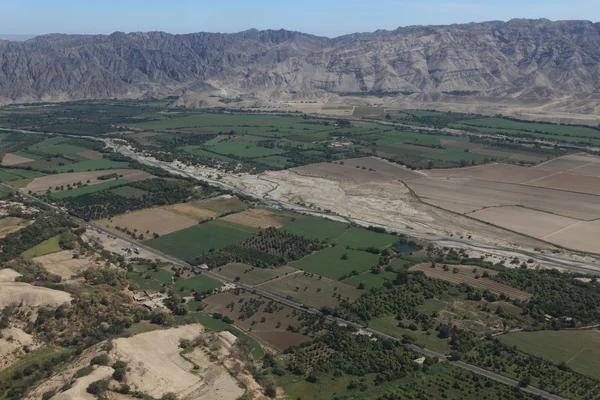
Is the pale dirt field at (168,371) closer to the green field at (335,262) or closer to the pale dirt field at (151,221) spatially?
the green field at (335,262)

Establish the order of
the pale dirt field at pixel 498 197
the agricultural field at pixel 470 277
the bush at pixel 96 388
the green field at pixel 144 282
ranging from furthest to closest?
the pale dirt field at pixel 498 197 < the green field at pixel 144 282 < the agricultural field at pixel 470 277 < the bush at pixel 96 388

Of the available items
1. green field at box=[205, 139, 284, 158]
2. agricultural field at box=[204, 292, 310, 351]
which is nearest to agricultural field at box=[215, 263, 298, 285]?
agricultural field at box=[204, 292, 310, 351]

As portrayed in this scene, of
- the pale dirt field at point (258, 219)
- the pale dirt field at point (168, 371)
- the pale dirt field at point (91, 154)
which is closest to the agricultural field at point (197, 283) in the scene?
the pale dirt field at point (168, 371)

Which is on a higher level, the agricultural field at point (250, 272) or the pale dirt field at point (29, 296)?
the pale dirt field at point (29, 296)

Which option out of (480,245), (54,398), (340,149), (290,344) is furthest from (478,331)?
(340,149)

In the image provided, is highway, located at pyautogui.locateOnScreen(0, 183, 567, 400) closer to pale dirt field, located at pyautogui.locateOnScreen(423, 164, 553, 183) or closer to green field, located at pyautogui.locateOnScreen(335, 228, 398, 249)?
green field, located at pyautogui.locateOnScreen(335, 228, 398, 249)

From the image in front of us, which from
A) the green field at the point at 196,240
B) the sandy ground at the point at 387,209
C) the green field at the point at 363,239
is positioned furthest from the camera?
the green field at the point at 363,239

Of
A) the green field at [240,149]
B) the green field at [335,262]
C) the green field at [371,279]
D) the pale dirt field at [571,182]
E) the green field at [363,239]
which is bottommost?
the green field at [371,279]

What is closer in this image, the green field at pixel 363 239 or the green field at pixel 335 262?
the green field at pixel 335 262
